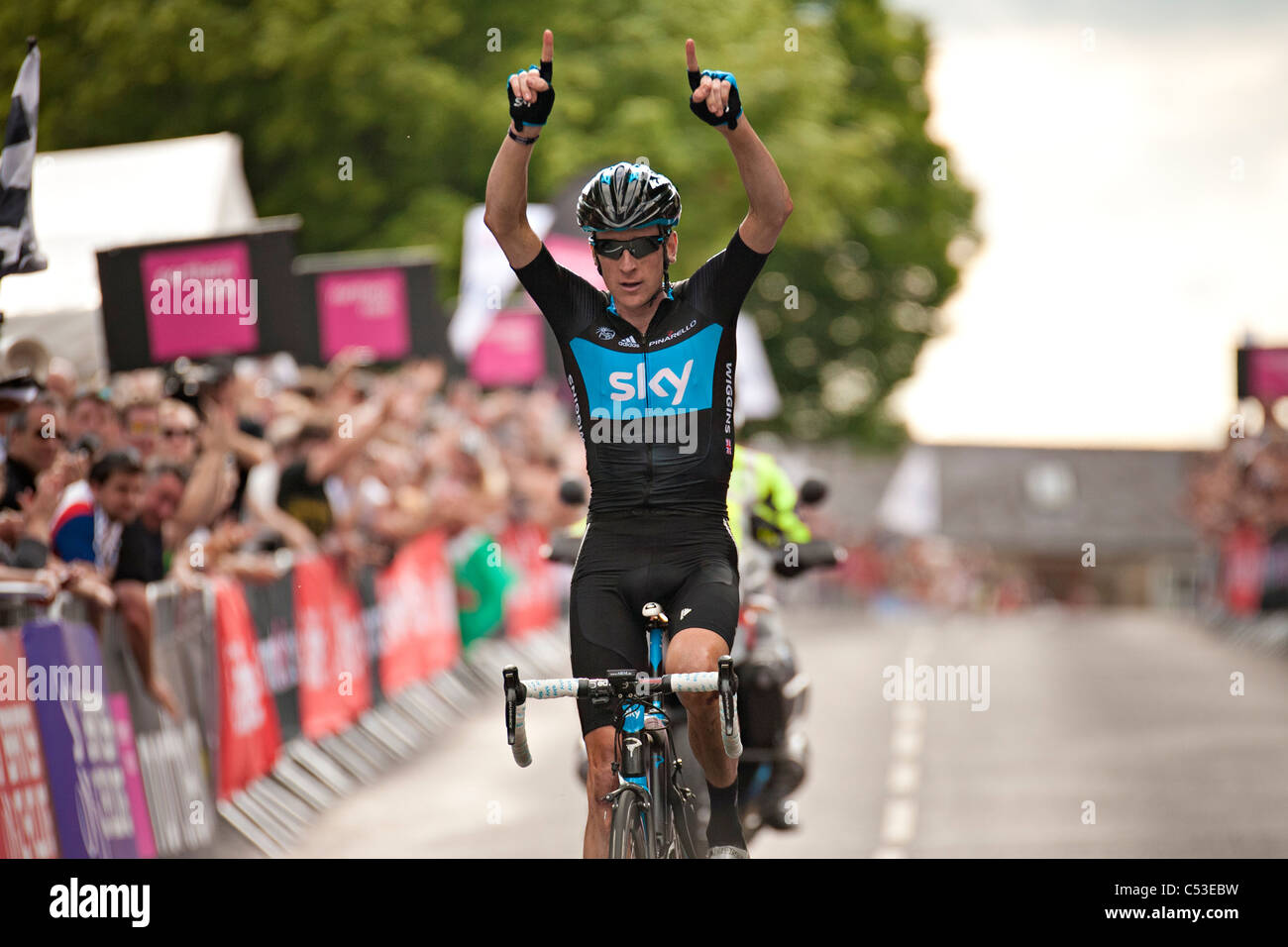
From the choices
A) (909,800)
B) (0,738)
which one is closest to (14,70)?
(909,800)

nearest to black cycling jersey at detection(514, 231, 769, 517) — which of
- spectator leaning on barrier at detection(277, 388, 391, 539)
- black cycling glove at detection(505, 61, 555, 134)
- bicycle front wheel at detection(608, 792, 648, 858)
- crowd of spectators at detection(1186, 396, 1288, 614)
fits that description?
black cycling glove at detection(505, 61, 555, 134)

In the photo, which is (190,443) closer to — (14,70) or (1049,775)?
(1049,775)

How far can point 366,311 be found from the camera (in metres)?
17.0

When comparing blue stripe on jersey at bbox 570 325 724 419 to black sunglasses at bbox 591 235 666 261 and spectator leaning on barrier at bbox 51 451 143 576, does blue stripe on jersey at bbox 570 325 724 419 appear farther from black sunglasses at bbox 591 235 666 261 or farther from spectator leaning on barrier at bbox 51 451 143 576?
spectator leaning on barrier at bbox 51 451 143 576

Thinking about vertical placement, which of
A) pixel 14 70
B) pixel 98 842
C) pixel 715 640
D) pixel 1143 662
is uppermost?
pixel 14 70

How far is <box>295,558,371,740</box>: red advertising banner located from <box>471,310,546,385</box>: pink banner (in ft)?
28.9

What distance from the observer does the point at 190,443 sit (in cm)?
1062

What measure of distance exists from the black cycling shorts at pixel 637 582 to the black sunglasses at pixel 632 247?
79 cm

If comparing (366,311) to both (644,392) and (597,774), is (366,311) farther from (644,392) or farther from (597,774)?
(597,774)

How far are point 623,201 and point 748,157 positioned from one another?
396 mm

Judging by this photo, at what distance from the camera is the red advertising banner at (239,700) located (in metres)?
10.4

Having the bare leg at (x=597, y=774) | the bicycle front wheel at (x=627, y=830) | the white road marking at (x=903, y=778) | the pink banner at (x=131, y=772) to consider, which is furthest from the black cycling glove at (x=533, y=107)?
the white road marking at (x=903, y=778)

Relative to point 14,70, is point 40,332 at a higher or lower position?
lower

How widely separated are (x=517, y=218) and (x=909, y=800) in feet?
23.7
